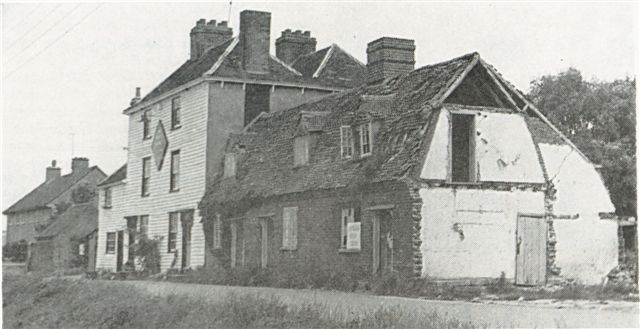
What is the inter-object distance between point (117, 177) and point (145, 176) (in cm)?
412

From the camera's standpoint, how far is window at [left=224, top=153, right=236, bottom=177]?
109 feet

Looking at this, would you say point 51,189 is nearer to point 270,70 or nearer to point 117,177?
point 117,177

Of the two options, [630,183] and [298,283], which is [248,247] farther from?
[630,183]

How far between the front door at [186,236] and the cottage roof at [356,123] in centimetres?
246

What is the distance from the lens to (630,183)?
19.9m

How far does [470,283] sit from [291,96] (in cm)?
1369

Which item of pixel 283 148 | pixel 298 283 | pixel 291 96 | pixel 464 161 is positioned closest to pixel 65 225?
pixel 291 96

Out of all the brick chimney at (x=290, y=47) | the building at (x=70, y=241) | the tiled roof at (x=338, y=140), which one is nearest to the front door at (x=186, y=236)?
the tiled roof at (x=338, y=140)

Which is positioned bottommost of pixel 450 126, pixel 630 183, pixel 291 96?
pixel 630 183

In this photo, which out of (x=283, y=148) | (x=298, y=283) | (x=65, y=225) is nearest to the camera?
(x=298, y=283)

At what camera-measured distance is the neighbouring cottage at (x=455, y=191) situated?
76.8 ft

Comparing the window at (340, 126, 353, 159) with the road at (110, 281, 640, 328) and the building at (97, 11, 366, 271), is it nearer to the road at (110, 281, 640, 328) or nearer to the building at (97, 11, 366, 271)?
the road at (110, 281, 640, 328)

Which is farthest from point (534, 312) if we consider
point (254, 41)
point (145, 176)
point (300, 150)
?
point (145, 176)

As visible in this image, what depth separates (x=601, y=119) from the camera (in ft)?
61.0
